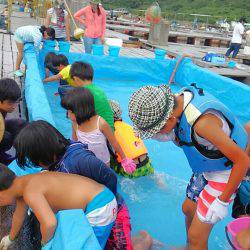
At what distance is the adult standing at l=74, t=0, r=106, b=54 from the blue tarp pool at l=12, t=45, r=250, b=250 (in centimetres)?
49

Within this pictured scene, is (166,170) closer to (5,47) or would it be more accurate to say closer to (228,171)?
(228,171)

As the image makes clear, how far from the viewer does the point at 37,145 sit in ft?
6.36

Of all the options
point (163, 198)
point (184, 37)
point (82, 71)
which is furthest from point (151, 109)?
point (184, 37)

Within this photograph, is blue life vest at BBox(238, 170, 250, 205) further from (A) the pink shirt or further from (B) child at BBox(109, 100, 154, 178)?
(A) the pink shirt

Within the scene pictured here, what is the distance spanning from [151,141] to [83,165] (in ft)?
10.9

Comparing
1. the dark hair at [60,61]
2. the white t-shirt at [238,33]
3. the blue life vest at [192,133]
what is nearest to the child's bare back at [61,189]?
the blue life vest at [192,133]

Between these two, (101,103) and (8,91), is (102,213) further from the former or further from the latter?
(8,91)

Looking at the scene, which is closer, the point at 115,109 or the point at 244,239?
the point at 244,239

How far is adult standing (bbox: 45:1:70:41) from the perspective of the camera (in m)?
9.86

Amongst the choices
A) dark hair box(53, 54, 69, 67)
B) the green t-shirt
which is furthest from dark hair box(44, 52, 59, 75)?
the green t-shirt

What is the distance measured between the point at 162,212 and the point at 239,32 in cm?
1064

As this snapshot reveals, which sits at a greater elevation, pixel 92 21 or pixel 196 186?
pixel 92 21

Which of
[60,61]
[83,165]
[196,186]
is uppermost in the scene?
[83,165]

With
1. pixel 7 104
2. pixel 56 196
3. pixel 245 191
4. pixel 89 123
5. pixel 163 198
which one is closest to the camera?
pixel 56 196
